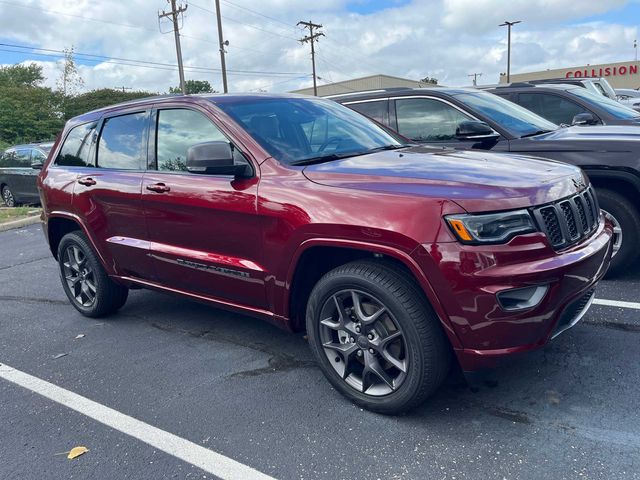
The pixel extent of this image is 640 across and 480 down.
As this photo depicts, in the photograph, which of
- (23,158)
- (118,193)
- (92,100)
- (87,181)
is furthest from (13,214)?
(92,100)

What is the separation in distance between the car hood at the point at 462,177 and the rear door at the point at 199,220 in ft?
1.78

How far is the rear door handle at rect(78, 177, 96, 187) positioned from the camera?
460cm

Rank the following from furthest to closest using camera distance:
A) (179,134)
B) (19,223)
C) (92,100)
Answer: (92,100) < (19,223) < (179,134)

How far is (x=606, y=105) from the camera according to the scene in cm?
759

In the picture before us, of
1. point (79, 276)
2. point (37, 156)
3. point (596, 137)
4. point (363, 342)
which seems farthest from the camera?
point (37, 156)

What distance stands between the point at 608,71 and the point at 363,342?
2232 inches

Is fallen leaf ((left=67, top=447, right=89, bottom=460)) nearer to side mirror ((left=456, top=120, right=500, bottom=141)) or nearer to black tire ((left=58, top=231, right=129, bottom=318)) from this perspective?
black tire ((left=58, top=231, right=129, bottom=318))

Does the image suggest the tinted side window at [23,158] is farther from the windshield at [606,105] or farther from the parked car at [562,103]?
the windshield at [606,105]

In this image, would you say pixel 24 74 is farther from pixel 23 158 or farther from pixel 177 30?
pixel 23 158

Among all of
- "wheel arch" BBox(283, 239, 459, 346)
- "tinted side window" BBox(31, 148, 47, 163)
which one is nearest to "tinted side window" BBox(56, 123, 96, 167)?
"wheel arch" BBox(283, 239, 459, 346)

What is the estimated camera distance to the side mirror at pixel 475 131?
5258 mm

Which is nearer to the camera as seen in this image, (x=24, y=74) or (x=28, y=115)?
(x=28, y=115)

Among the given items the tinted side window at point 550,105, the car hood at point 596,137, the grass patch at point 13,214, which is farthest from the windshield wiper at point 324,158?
the grass patch at point 13,214

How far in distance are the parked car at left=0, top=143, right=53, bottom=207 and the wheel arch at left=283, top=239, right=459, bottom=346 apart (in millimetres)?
11244
